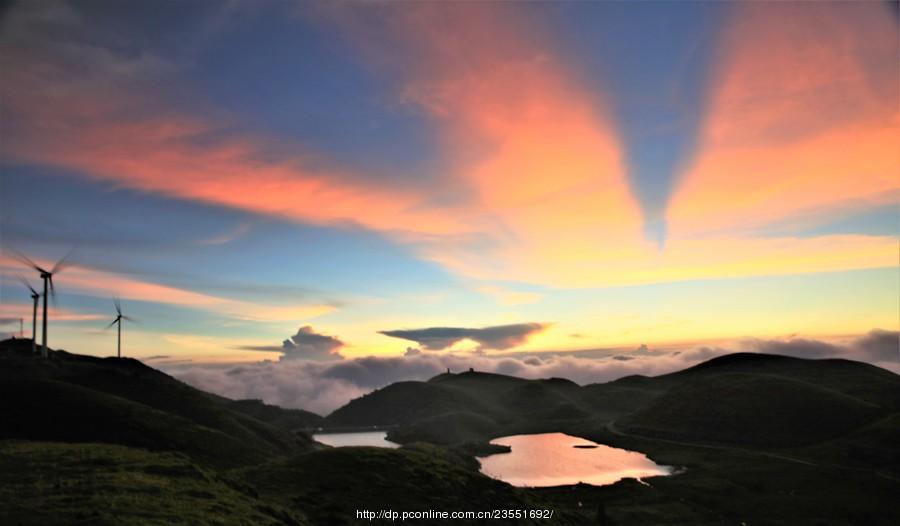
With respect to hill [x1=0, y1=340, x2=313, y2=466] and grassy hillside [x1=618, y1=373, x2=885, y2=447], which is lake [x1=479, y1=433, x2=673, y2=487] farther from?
hill [x1=0, y1=340, x2=313, y2=466]

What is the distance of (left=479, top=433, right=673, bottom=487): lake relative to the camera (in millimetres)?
128625

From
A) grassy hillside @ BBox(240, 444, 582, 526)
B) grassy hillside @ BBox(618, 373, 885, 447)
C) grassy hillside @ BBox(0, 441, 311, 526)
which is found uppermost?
grassy hillside @ BBox(0, 441, 311, 526)

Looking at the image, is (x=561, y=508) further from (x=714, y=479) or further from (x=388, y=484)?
(x=714, y=479)

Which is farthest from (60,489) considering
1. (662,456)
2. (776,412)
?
(776,412)

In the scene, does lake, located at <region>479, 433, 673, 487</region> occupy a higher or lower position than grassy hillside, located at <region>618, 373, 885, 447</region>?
lower

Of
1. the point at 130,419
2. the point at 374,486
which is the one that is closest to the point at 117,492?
the point at 374,486

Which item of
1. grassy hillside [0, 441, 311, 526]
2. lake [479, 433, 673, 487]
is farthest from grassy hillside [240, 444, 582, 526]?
lake [479, 433, 673, 487]

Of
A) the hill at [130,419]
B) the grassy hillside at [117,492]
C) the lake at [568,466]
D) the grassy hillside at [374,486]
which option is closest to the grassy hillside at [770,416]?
the lake at [568,466]

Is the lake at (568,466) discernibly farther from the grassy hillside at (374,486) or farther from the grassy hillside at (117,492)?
the grassy hillside at (117,492)

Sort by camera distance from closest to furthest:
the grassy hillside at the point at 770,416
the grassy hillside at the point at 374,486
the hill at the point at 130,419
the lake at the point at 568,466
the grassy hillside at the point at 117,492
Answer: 1. the grassy hillside at the point at 117,492
2. the grassy hillside at the point at 374,486
3. the hill at the point at 130,419
4. the lake at the point at 568,466
5. the grassy hillside at the point at 770,416

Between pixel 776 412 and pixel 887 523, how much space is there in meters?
91.7

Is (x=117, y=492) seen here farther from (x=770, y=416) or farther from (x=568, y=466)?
(x=770, y=416)

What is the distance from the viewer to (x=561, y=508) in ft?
295

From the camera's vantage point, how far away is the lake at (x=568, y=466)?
129 m
